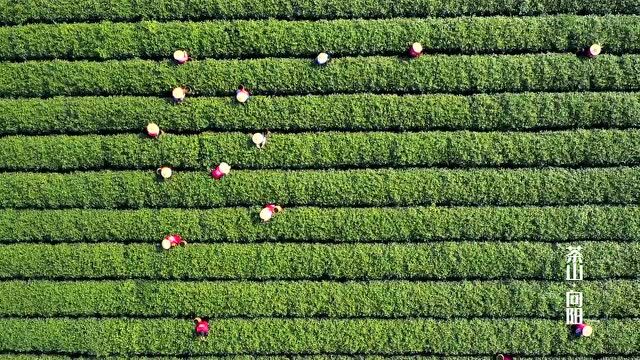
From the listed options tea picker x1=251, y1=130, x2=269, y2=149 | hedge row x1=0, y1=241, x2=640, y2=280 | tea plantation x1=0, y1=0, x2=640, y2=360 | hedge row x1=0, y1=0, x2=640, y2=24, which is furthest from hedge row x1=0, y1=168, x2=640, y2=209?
hedge row x1=0, y1=0, x2=640, y2=24

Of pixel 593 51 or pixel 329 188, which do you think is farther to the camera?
pixel 329 188

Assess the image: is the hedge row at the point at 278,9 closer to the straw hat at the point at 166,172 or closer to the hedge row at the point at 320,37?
the hedge row at the point at 320,37

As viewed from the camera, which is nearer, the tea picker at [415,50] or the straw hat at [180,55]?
the tea picker at [415,50]

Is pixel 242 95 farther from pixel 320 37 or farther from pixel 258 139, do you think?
pixel 320 37

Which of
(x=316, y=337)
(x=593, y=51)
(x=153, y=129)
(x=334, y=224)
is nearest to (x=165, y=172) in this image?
(x=153, y=129)

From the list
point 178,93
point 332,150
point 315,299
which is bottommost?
point 315,299

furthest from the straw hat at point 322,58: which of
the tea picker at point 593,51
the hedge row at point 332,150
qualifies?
the tea picker at point 593,51
